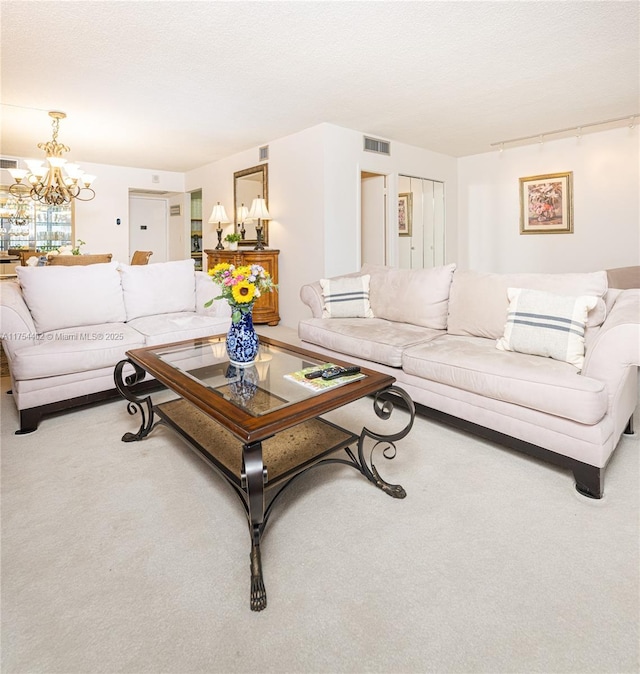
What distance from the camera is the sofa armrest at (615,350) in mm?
1810

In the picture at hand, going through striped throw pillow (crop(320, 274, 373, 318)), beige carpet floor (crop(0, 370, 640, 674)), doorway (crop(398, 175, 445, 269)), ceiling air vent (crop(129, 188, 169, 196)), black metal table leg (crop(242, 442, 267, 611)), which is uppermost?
ceiling air vent (crop(129, 188, 169, 196))

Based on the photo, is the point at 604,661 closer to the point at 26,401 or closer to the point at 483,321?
the point at 483,321

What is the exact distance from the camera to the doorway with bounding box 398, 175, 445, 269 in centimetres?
644

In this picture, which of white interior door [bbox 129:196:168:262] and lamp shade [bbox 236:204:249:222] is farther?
white interior door [bbox 129:196:168:262]

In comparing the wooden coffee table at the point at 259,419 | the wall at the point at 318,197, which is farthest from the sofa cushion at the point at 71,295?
the wall at the point at 318,197

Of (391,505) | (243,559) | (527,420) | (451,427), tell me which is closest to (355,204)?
(451,427)

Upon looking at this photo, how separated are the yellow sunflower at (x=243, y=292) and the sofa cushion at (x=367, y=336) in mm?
1001

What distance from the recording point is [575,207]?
18.4 ft

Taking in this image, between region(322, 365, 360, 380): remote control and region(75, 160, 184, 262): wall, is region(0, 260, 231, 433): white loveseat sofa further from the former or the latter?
region(75, 160, 184, 262): wall

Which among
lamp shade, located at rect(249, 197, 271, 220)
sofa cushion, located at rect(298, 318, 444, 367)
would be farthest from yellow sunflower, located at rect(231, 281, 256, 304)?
lamp shade, located at rect(249, 197, 271, 220)

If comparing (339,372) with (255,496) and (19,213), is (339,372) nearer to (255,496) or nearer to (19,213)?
(255,496)

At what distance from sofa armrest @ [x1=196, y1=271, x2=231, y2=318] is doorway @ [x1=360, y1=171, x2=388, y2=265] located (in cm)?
273

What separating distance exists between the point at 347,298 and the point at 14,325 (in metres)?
2.30

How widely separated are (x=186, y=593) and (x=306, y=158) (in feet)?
15.6
